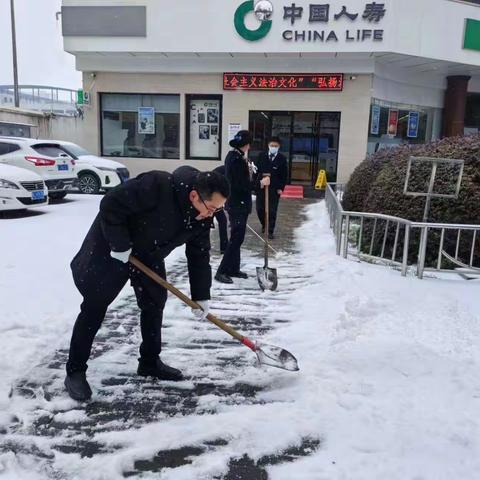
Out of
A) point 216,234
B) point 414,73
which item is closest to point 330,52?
point 414,73

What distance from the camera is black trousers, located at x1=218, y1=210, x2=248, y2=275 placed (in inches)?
221

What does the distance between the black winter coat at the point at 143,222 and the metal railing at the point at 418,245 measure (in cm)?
335

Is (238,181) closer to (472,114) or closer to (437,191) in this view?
(437,191)

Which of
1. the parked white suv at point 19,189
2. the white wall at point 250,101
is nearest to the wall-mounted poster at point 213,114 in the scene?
the white wall at point 250,101

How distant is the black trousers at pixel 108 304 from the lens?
2.92m

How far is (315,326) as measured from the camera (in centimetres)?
432

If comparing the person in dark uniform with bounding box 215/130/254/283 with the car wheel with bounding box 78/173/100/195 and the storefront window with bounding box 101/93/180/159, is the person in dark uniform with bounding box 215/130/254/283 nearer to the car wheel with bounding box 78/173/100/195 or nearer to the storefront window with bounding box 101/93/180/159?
the car wheel with bounding box 78/173/100/195

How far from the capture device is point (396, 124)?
656 inches

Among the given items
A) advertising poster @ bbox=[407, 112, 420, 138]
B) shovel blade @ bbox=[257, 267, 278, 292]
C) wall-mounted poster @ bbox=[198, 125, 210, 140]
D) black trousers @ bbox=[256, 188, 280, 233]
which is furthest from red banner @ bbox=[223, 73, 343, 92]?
shovel blade @ bbox=[257, 267, 278, 292]

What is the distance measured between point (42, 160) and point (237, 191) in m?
7.07

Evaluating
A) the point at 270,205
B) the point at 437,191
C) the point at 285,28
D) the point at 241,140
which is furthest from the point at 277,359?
the point at 285,28

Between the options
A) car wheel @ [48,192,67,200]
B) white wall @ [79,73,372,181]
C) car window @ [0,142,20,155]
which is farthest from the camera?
white wall @ [79,73,372,181]

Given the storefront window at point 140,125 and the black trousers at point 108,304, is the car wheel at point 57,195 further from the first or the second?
the black trousers at point 108,304

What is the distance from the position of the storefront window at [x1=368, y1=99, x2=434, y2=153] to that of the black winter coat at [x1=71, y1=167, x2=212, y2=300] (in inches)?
540
